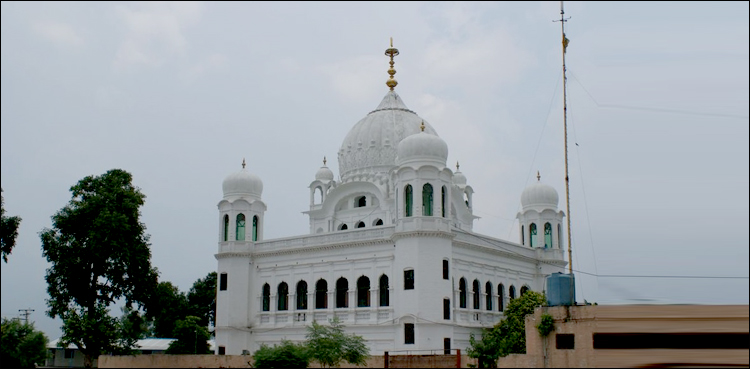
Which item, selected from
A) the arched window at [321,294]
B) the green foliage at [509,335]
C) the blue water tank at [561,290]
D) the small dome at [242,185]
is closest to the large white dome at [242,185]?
the small dome at [242,185]

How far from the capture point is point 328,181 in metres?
45.5

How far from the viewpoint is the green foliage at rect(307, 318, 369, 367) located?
29562 millimetres

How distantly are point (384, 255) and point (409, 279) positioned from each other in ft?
6.96

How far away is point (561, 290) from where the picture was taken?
67.9ft

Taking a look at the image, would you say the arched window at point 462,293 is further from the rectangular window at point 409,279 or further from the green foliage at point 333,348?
the green foliage at point 333,348

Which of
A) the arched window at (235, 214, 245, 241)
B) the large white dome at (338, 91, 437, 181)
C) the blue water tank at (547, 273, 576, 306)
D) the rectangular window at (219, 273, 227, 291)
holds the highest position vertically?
the large white dome at (338, 91, 437, 181)

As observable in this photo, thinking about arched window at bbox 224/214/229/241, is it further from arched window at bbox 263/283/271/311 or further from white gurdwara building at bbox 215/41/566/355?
arched window at bbox 263/283/271/311

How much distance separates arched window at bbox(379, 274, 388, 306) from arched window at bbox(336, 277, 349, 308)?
81.2 inches

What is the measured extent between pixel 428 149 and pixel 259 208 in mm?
11108

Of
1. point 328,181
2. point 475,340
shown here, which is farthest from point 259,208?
point 475,340

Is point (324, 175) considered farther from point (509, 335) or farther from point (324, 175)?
point (509, 335)

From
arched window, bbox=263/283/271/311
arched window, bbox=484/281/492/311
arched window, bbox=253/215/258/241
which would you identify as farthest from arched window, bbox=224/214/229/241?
arched window, bbox=484/281/492/311

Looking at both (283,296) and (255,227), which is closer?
(283,296)

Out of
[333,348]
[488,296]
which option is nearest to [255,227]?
[488,296]
